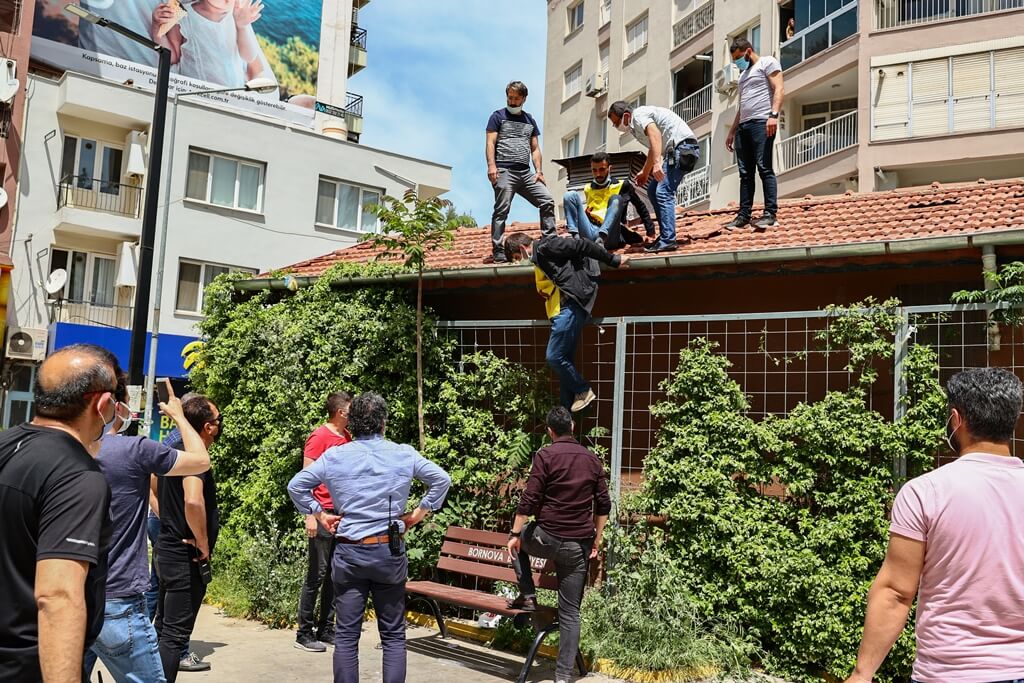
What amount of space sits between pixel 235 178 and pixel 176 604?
23214 millimetres

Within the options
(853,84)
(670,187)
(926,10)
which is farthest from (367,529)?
(853,84)

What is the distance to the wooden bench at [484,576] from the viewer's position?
684 cm

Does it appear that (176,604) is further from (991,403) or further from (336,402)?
(991,403)

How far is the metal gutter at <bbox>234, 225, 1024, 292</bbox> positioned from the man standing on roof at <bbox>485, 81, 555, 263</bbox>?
3.18 ft

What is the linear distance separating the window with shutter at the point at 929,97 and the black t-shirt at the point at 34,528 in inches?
923

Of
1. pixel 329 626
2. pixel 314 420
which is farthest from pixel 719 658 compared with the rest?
pixel 314 420

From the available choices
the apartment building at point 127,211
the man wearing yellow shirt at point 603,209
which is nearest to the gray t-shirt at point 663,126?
the man wearing yellow shirt at point 603,209

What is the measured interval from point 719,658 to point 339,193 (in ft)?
80.5

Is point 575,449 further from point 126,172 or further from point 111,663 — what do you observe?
point 126,172

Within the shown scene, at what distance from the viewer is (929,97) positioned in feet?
72.9

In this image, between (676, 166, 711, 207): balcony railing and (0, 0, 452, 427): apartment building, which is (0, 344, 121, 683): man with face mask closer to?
(0, 0, 452, 427): apartment building

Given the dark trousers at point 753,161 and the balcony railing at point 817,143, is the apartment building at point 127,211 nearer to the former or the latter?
the balcony railing at point 817,143

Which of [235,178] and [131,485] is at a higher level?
[235,178]

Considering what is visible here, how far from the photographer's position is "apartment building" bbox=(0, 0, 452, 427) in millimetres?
24219
